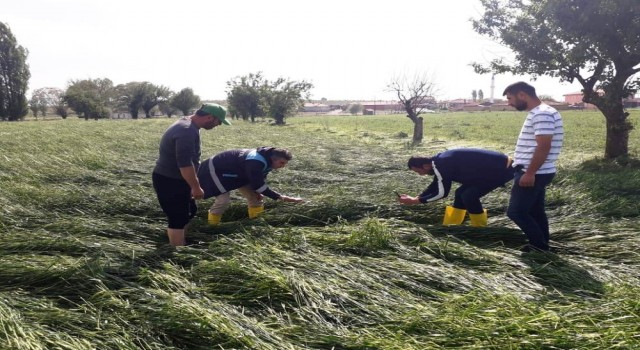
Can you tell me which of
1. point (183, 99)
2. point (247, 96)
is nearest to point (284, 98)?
point (247, 96)

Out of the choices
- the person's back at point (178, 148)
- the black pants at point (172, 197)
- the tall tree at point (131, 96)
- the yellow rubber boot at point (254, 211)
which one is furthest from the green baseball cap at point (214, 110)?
the tall tree at point (131, 96)

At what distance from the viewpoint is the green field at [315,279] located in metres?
2.24

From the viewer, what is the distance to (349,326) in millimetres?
2385

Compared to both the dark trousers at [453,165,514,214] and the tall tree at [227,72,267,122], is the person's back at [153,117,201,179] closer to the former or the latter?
the dark trousers at [453,165,514,214]

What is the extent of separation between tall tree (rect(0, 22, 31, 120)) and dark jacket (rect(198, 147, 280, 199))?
151 ft

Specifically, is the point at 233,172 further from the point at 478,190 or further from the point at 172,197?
the point at 478,190

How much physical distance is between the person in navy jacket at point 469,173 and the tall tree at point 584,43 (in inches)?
219

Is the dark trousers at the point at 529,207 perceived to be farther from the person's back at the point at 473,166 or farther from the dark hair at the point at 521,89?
the dark hair at the point at 521,89

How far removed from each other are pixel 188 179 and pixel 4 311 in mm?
1561

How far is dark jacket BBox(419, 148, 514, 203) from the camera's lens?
3.99 meters

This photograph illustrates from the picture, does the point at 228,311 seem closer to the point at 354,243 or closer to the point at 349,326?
the point at 349,326

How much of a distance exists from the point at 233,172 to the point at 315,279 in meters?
1.84

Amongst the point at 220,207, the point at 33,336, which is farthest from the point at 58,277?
the point at 220,207

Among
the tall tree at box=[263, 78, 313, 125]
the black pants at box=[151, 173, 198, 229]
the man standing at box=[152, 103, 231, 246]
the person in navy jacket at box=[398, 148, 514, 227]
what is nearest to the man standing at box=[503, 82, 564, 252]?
the person in navy jacket at box=[398, 148, 514, 227]
